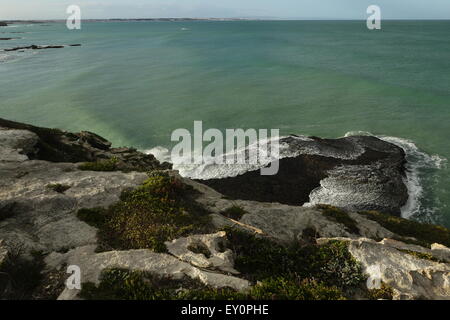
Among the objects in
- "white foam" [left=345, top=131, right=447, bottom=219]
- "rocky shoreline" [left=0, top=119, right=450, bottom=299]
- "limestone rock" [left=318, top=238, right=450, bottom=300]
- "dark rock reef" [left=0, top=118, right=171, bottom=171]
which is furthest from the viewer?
"white foam" [left=345, top=131, right=447, bottom=219]

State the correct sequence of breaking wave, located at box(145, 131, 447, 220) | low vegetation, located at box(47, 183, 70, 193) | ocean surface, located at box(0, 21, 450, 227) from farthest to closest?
ocean surface, located at box(0, 21, 450, 227), breaking wave, located at box(145, 131, 447, 220), low vegetation, located at box(47, 183, 70, 193)

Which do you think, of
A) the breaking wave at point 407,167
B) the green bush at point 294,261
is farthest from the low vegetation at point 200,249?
the breaking wave at point 407,167

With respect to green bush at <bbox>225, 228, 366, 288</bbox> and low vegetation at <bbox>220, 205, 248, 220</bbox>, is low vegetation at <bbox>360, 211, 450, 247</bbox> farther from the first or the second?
low vegetation at <bbox>220, 205, 248, 220</bbox>

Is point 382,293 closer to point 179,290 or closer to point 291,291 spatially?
point 291,291

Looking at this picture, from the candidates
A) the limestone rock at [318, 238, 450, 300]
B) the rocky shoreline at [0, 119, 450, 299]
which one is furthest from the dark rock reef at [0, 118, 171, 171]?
the limestone rock at [318, 238, 450, 300]

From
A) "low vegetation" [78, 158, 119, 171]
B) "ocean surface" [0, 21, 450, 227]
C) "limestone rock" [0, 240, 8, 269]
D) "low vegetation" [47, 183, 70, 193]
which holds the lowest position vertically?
"limestone rock" [0, 240, 8, 269]

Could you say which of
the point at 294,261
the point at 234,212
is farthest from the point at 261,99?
the point at 294,261

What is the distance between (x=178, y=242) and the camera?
1017 centimetres

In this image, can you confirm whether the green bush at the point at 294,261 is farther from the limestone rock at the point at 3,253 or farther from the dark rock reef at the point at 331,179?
the dark rock reef at the point at 331,179

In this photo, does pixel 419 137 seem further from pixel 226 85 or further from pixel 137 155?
pixel 226 85

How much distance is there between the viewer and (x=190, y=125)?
47188 millimetres

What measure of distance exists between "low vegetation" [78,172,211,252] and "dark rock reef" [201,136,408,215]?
10815 mm

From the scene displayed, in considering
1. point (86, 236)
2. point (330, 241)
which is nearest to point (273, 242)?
point (330, 241)

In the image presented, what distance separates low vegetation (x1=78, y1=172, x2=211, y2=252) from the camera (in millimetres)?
10273
